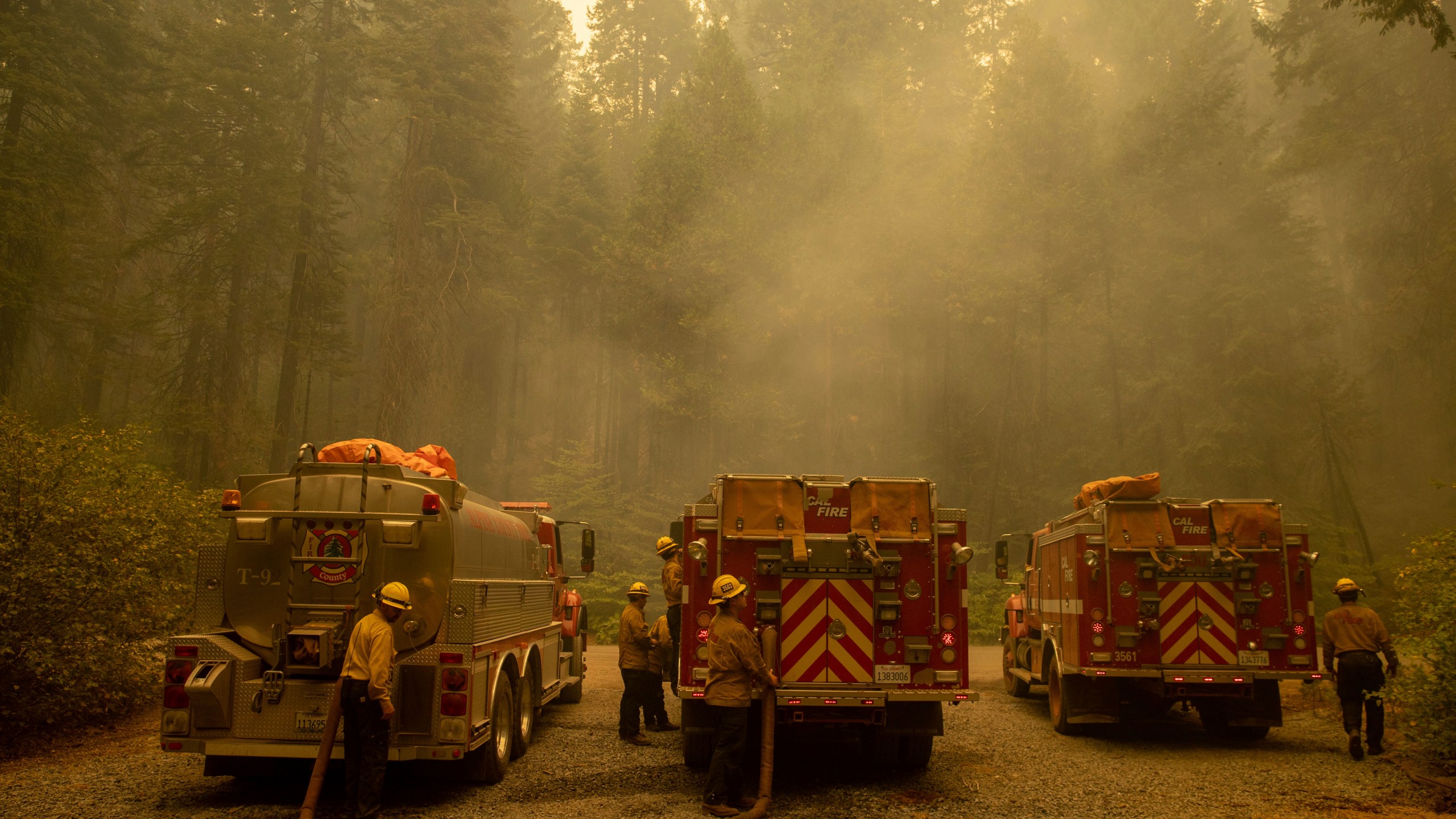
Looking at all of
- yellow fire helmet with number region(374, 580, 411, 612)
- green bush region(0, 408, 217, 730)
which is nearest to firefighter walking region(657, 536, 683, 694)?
yellow fire helmet with number region(374, 580, 411, 612)

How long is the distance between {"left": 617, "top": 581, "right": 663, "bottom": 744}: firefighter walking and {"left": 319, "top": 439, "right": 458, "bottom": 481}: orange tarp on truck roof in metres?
2.43

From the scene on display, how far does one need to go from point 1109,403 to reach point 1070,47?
622 inches

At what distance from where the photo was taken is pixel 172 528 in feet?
36.9

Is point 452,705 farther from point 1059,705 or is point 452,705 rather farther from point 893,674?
point 1059,705

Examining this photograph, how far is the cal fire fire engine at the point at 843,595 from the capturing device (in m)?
7.91

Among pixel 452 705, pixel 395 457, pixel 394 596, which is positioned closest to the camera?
pixel 394 596

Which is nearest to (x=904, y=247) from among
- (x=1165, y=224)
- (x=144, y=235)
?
(x=1165, y=224)

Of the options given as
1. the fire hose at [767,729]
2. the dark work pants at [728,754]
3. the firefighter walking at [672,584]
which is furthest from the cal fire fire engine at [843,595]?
the firefighter walking at [672,584]

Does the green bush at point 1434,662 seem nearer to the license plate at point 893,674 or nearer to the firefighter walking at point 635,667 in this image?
the license plate at point 893,674

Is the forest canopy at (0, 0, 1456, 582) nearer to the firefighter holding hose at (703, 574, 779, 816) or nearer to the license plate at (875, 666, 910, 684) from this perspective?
the license plate at (875, 666, 910, 684)

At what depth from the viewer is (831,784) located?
8.22 meters

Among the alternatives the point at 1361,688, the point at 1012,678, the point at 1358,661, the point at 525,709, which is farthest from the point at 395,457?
the point at 1012,678

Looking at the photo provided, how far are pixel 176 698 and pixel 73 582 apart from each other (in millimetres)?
3166

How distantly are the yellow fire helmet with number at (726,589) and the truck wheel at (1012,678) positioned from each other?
772 cm
